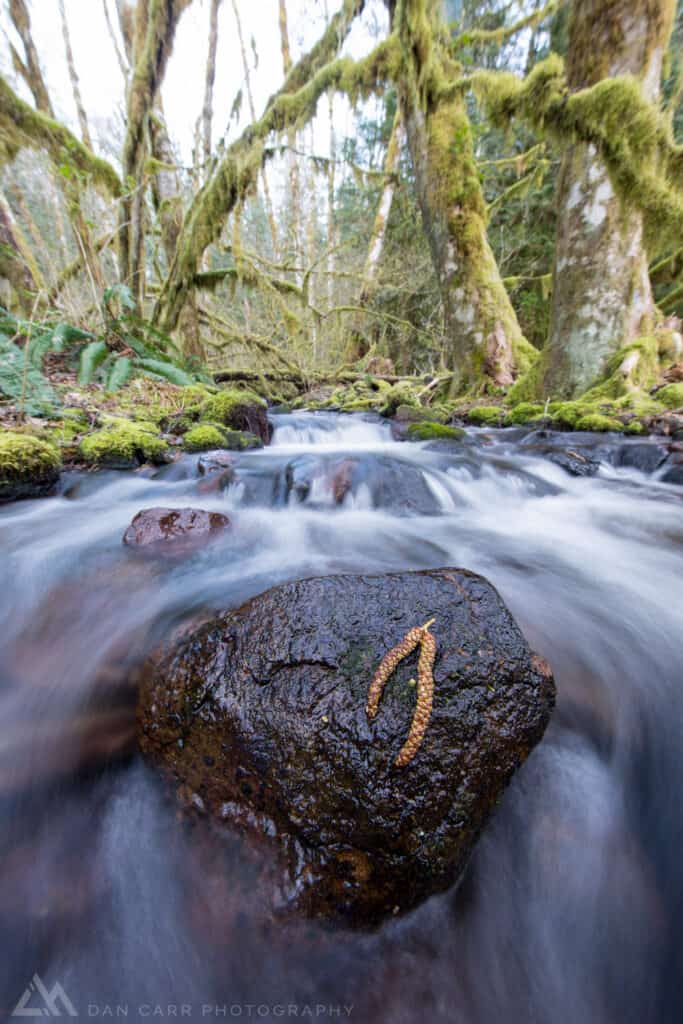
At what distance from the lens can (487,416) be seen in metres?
6.57

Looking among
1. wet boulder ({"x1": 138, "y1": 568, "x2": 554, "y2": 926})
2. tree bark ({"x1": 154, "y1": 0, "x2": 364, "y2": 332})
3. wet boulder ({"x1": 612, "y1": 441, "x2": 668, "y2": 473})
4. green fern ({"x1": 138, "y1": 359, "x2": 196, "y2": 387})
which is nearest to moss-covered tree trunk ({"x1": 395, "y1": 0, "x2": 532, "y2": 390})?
tree bark ({"x1": 154, "y1": 0, "x2": 364, "y2": 332})

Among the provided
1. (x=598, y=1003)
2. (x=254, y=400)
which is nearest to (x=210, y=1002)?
(x=598, y=1003)

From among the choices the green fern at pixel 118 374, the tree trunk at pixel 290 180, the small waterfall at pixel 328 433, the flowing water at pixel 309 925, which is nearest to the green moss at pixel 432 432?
the small waterfall at pixel 328 433

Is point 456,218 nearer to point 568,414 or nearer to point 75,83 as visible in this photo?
point 568,414

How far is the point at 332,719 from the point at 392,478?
117 inches

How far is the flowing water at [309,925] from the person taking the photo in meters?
0.91

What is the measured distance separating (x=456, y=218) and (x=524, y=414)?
3686 mm

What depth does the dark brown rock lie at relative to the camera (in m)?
2.61

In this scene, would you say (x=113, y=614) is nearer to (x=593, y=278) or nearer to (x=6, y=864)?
(x=6, y=864)

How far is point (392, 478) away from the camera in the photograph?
384cm

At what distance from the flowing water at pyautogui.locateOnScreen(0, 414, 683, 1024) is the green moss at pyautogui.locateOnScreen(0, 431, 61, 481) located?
50.5 inches

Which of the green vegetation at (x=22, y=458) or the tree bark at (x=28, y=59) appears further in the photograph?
the tree bark at (x=28, y=59)

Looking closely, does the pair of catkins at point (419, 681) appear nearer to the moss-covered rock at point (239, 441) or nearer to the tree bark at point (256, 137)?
the moss-covered rock at point (239, 441)

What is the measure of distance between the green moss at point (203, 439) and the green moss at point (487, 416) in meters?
4.01
